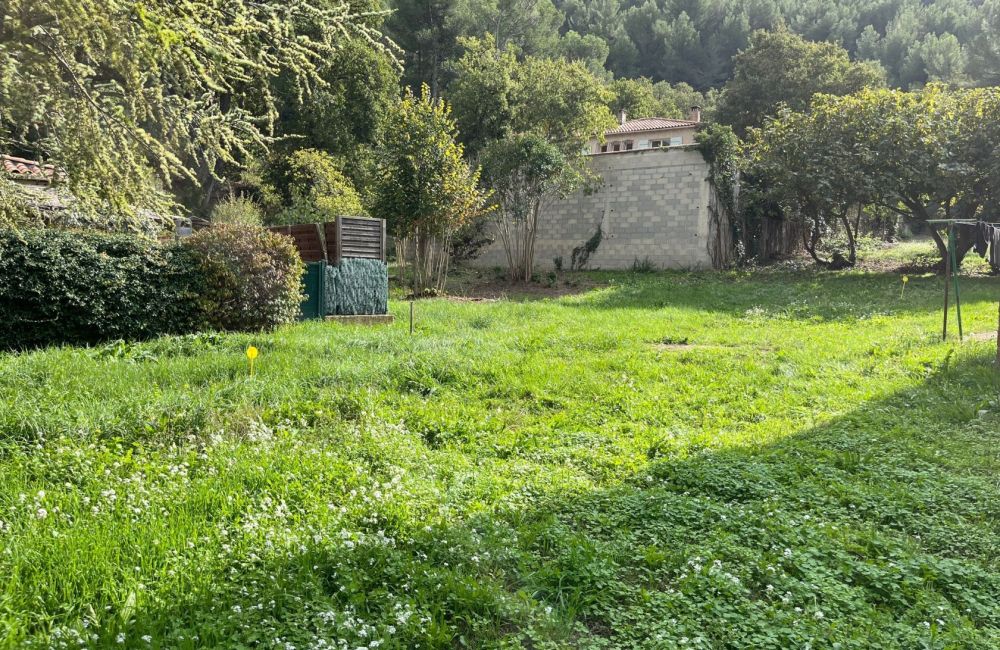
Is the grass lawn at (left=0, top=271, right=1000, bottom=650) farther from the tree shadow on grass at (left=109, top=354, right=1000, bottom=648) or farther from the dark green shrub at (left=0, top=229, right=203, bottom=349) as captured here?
the dark green shrub at (left=0, top=229, right=203, bottom=349)

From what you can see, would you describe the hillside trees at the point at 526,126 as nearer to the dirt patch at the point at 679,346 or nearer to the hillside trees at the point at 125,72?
the dirt patch at the point at 679,346

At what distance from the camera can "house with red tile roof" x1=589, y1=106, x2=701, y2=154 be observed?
3534 centimetres

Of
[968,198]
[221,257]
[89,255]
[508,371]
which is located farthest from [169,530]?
[968,198]

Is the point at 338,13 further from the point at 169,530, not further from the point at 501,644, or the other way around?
the point at 501,644

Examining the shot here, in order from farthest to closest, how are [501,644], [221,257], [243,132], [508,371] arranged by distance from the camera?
[221,257]
[508,371]
[243,132]
[501,644]

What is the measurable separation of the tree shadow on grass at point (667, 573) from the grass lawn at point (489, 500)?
0.01 metres

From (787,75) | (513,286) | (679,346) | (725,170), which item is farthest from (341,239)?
(787,75)

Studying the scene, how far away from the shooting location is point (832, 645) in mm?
2355

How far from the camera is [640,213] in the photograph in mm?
19875

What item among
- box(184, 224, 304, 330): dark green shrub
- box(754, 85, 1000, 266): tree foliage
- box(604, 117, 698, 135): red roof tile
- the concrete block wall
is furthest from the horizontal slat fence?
box(604, 117, 698, 135): red roof tile

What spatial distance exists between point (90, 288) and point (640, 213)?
51.7 ft

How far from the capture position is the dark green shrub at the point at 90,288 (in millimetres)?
6906

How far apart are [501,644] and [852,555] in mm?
1837

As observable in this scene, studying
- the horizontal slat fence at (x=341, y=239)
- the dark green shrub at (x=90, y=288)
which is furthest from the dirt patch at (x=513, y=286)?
the dark green shrub at (x=90, y=288)
